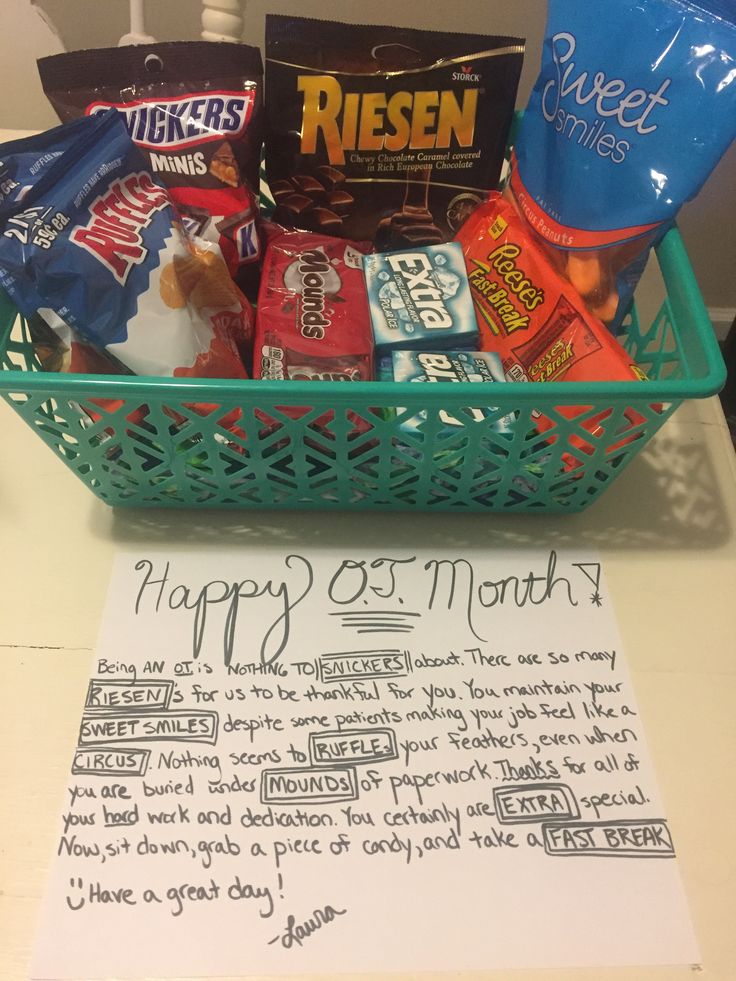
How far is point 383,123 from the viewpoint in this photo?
0.59 meters

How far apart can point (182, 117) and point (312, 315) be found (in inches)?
7.3

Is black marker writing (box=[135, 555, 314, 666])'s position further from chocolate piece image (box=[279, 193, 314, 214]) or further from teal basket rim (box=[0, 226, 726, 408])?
chocolate piece image (box=[279, 193, 314, 214])

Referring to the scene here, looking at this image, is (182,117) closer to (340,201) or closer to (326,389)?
(340,201)

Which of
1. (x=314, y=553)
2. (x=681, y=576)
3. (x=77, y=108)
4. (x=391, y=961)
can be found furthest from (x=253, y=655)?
(x=77, y=108)

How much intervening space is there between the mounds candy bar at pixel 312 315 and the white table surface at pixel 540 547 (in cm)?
12

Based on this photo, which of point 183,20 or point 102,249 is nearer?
point 102,249

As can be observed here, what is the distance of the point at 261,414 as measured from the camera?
0.48 m

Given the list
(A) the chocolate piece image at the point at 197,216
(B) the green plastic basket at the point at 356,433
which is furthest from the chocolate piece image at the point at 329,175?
(B) the green plastic basket at the point at 356,433

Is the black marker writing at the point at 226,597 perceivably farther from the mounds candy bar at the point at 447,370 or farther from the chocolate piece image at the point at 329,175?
the chocolate piece image at the point at 329,175

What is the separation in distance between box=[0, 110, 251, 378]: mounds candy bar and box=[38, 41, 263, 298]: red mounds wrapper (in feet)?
0.20

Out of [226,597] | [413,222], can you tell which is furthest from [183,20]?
[226,597]
